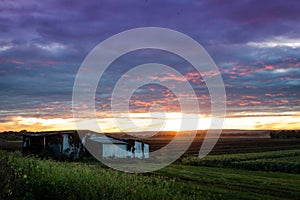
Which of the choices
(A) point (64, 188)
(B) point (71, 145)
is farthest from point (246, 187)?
(B) point (71, 145)

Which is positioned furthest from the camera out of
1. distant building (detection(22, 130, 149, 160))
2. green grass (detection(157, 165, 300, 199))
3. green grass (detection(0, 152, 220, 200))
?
distant building (detection(22, 130, 149, 160))

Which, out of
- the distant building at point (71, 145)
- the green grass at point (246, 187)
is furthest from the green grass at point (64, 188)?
the distant building at point (71, 145)

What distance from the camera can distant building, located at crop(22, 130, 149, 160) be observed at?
41500mm

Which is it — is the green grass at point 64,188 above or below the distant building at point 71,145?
below

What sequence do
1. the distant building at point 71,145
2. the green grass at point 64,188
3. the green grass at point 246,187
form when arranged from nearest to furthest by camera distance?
the green grass at point 64,188 < the green grass at point 246,187 < the distant building at point 71,145

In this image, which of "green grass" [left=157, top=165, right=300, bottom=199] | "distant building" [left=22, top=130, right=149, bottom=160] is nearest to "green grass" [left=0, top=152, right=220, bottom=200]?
"green grass" [left=157, top=165, right=300, bottom=199]

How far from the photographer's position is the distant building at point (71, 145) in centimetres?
4150

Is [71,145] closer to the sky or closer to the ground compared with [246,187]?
closer to the sky

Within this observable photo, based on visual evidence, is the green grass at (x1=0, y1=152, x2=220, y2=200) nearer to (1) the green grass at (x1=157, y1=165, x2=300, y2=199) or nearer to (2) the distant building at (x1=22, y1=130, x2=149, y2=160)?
(1) the green grass at (x1=157, y1=165, x2=300, y2=199)

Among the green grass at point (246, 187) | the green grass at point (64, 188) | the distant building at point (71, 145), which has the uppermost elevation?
the distant building at point (71, 145)

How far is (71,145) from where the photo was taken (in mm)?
42062

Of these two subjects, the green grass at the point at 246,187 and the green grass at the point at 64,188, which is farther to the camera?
the green grass at the point at 246,187

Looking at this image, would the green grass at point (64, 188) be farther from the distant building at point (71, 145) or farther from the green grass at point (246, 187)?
the distant building at point (71, 145)

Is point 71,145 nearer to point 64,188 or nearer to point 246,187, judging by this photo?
point 246,187
